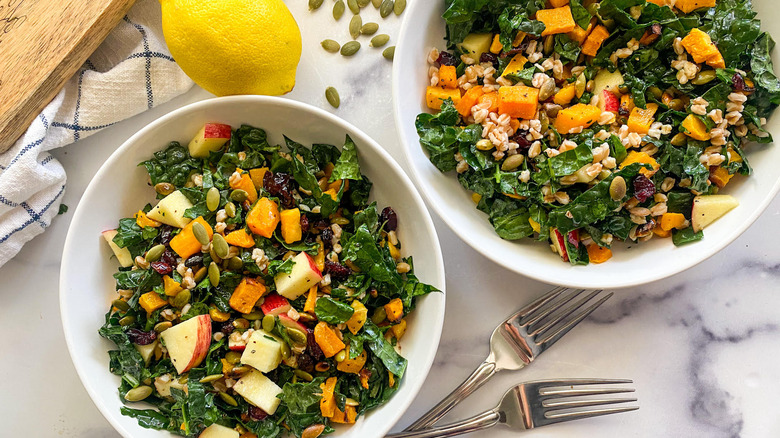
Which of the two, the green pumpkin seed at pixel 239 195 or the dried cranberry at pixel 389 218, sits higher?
the green pumpkin seed at pixel 239 195

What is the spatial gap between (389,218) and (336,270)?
310 millimetres

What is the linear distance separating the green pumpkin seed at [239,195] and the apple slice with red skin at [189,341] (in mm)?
445

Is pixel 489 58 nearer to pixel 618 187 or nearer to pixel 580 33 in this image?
pixel 580 33

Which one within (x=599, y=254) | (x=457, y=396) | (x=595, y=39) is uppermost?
(x=595, y=39)

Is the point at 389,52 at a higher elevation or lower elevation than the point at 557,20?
lower

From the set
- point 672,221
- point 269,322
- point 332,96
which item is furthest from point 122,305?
point 672,221

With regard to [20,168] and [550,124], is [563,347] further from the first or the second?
[20,168]

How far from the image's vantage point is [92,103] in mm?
2523

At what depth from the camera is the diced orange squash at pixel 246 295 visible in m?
2.21

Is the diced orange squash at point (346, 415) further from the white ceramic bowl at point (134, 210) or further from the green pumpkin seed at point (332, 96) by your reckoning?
the green pumpkin seed at point (332, 96)

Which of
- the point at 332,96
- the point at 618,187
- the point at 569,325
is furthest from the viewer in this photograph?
the point at 332,96

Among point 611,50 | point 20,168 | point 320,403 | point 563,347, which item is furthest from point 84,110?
point 563,347

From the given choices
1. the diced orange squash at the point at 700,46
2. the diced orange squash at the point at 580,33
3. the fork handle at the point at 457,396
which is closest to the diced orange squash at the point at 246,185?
the fork handle at the point at 457,396

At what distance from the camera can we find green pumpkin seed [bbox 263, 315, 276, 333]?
2184 mm
